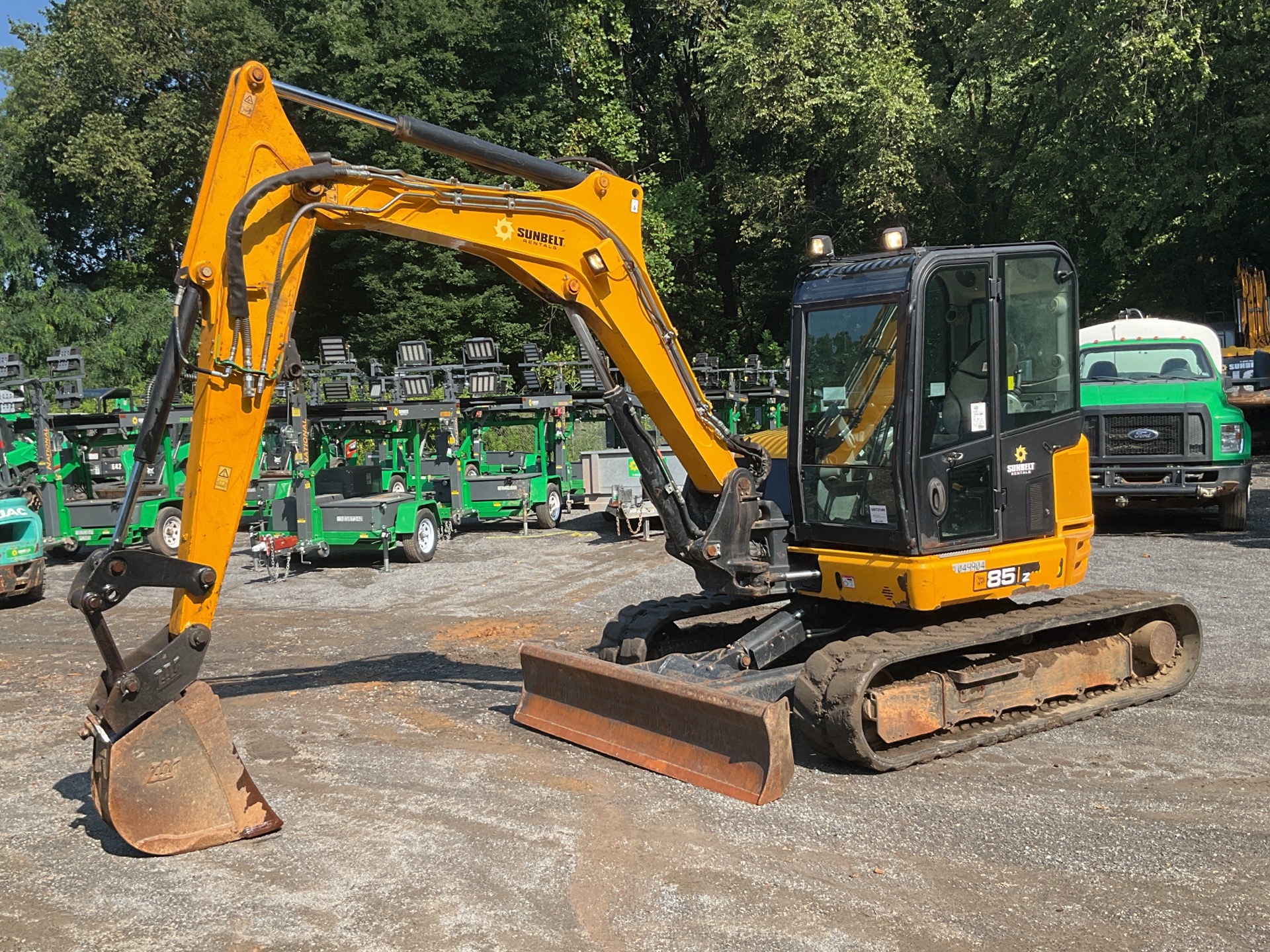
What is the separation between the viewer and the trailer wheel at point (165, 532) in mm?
16906

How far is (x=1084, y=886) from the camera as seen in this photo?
4.95 metres

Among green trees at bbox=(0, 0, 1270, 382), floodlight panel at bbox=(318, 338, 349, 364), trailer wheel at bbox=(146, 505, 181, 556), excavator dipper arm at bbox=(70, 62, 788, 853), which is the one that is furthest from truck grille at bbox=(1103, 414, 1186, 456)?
trailer wheel at bbox=(146, 505, 181, 556)

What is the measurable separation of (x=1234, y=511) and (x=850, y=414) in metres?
10.1

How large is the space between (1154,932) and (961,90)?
101ft

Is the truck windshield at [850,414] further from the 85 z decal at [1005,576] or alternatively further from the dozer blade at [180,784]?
the dozer blade at [180,784]

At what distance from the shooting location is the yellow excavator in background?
5.60 m

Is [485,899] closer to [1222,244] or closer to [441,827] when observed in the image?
[441,827]

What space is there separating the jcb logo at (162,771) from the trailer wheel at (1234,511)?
43.8 feet

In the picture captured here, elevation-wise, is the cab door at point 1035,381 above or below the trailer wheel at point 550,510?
above

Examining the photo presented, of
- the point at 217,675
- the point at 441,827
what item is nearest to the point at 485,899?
the point at 441,827

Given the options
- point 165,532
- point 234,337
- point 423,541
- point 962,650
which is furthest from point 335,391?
point 962,650

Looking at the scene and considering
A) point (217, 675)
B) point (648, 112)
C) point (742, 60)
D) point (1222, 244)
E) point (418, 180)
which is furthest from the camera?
point (648, 112)

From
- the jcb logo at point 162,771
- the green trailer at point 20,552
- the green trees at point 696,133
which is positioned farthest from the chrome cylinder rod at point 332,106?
the green trees at point 696,133

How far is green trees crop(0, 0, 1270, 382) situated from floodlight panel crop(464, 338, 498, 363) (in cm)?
700
